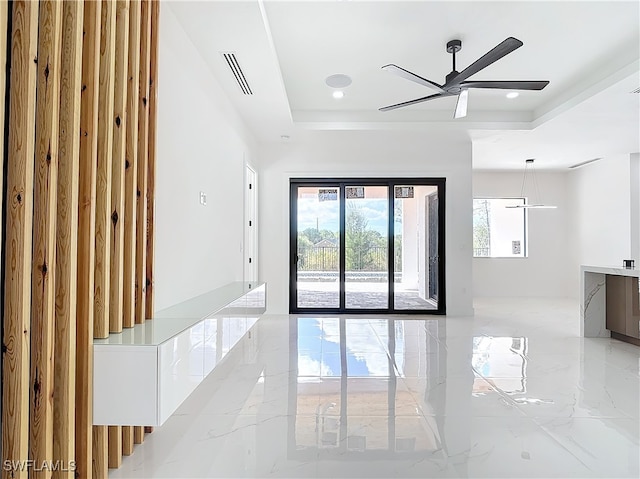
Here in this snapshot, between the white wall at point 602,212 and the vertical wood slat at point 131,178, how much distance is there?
8.66 m

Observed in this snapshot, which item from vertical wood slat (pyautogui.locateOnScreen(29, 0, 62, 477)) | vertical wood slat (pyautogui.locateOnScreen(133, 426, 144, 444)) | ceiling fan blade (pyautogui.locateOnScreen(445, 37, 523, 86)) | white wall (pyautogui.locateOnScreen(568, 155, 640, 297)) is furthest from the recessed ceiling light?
white wall (pyautogui.locateOnScreen(568, 155, 640, 297))

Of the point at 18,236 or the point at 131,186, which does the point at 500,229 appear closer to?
the point at 131,186

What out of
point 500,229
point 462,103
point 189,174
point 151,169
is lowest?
point 500,229

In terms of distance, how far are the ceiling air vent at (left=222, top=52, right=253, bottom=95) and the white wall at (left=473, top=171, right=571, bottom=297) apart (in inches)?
259

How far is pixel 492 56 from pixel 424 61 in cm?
119

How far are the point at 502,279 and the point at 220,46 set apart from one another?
26.3ft

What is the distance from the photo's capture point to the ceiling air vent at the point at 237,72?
3.43m

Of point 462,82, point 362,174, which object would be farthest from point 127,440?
point 362,174

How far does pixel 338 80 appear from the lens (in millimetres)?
4605

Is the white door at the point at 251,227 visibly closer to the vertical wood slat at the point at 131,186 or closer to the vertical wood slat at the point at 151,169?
the vertical wood slat at the point at 151,169

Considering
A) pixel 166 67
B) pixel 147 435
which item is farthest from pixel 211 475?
pixel 166 67

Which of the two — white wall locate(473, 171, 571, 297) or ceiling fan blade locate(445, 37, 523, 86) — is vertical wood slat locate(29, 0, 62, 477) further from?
white wall locate(473, 171, 571, 297)

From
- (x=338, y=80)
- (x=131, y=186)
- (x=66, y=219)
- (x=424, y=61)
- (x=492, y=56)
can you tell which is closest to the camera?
(x=66, y=219)

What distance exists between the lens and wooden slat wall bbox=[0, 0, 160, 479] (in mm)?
1367
